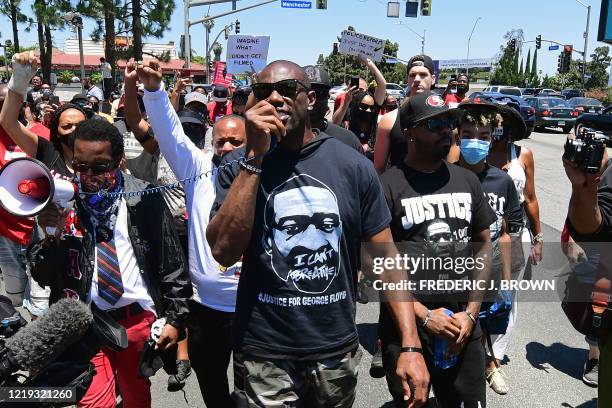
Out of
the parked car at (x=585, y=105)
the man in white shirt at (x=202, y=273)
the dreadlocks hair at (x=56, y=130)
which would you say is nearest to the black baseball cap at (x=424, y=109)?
the man in white shirt at (x=202, y=273)

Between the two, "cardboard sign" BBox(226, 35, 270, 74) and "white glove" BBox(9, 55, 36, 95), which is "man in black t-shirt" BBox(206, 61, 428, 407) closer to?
"white glove" BBox(9, 55, 36, 95)

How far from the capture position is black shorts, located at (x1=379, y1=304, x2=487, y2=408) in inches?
109

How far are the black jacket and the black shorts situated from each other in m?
1.00

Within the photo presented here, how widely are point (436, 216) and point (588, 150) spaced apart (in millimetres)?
797

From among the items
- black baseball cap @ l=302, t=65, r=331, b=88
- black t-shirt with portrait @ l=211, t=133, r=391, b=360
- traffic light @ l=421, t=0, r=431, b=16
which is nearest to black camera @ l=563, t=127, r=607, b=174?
black t-shirt with portrait @ l=211, t=133, r=391, b=360

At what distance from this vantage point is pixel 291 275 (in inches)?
84.7

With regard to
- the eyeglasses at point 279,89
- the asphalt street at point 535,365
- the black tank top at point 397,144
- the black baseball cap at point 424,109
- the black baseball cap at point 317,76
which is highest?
the black baseball cap at point 317,76

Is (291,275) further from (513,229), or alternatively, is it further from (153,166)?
(513,229)

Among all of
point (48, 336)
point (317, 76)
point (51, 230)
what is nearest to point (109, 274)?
point (51, 230)

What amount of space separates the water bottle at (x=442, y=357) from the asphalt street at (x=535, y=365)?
115 cm

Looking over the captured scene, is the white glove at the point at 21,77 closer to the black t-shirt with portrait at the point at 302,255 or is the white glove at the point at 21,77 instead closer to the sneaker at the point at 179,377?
the black t-shirt with portrait at the point at 302,255

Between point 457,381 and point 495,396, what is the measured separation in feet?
4.53

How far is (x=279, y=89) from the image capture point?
6.73 ft

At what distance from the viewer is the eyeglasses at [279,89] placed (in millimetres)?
2051
